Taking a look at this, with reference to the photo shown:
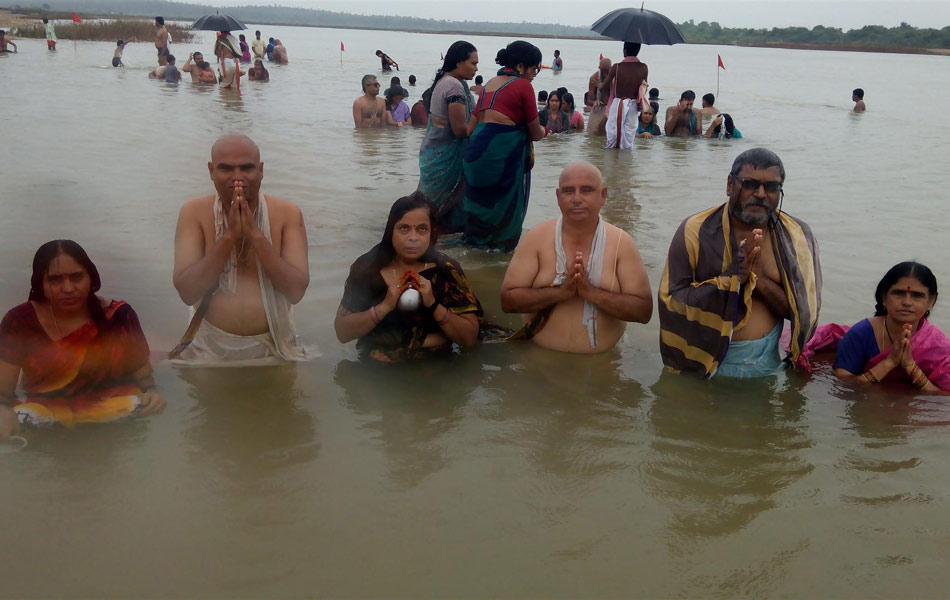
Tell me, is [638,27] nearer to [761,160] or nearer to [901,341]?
[761,160]

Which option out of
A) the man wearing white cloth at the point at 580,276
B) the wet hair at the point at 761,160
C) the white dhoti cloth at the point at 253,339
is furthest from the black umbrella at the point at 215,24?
the wet hair at the point at 761,160

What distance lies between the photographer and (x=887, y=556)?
2.85 m

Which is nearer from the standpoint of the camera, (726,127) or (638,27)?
(638,27)

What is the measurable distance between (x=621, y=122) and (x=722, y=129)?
9.46 ft

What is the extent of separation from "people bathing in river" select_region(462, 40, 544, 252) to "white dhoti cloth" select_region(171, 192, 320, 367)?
2.40 metres

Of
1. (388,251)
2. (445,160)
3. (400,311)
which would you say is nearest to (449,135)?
(445,160)

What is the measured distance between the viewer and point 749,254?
372 cm

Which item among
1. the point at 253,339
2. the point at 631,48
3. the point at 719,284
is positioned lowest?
the point at 253,339

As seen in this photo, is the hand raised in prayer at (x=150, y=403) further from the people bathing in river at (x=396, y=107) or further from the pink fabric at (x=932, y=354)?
the people bathing in river at (x=396, y=107)

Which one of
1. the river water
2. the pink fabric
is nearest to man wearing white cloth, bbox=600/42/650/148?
the river water

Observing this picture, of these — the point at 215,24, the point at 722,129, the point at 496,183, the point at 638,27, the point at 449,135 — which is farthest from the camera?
the point at 215,24

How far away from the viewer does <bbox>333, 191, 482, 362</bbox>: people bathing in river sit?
4.01 m

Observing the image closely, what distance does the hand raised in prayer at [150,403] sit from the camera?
3625mm

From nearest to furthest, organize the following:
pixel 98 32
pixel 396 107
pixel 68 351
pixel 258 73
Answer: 1. pixel 68 351
2. pixel 396 107
3. pixel 258 73
4. pixel 98 32
